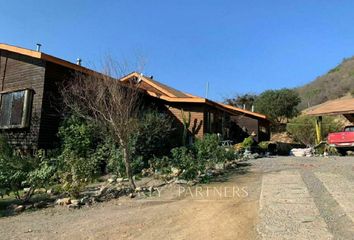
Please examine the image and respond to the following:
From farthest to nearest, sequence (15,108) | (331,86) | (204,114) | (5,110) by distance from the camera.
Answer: (331,86) < (204,114) < (5,110) < (15,108)

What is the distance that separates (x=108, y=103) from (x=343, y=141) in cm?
1300

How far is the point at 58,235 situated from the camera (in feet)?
20.4

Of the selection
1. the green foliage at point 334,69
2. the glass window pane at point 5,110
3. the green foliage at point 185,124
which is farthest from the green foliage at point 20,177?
the green foliage at point 334,69

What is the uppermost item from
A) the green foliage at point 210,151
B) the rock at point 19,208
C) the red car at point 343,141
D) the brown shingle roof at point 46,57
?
the brown shingle roof at point 46,57

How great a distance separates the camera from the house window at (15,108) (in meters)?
14.7

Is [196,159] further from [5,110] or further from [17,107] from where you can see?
[5,110]

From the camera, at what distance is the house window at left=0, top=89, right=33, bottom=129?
14.7m

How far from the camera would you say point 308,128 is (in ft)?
87.6

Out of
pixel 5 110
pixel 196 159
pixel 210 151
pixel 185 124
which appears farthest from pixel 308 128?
pixel 5 110

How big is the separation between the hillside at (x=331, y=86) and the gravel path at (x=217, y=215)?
42.0m

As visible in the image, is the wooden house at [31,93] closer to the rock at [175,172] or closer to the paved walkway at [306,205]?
the rock at [175,172]

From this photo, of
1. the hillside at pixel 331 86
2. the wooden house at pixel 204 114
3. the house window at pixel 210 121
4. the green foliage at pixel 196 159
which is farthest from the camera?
the hillside at pixel 331 86

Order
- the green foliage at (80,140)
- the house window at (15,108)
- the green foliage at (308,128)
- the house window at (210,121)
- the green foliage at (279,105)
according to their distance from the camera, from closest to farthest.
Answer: the green foliage at (80,140)
the house window at (15,108)
the house window at (210,121)
the green foliage at (308,128)
the green foliage at (279,105)

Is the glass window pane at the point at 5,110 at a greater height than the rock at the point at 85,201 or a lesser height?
greater
